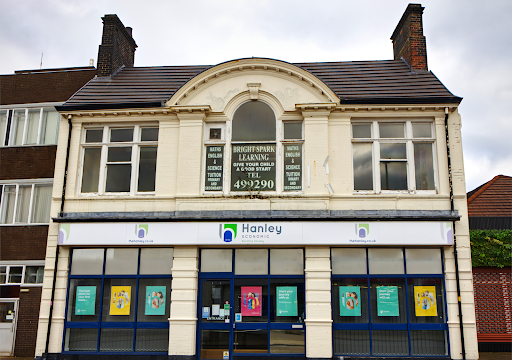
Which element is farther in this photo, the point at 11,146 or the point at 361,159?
the point at 11,146

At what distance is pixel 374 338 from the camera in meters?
11.4

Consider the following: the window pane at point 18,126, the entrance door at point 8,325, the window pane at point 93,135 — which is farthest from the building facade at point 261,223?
the window pane at point 18,126

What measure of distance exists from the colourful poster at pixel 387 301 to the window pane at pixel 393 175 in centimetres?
300

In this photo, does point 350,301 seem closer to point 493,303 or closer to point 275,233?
point 275,233

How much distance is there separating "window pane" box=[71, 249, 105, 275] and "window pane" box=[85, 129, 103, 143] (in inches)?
142

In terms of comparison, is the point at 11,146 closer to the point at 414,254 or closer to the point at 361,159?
the point at 361,159

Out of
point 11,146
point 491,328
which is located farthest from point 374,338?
point 11,146

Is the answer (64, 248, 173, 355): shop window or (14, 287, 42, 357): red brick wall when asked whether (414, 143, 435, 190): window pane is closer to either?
(64, 248, 173, 355): shop window

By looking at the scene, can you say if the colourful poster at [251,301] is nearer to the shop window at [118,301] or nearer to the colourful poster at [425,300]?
the shop window at [118,301]

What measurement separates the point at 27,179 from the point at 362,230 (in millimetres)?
11438

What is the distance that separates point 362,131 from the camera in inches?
500

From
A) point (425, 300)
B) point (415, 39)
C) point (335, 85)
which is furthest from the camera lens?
point (415, 39)

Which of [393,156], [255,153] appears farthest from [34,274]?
[393,156]

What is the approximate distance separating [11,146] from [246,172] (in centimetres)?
874
